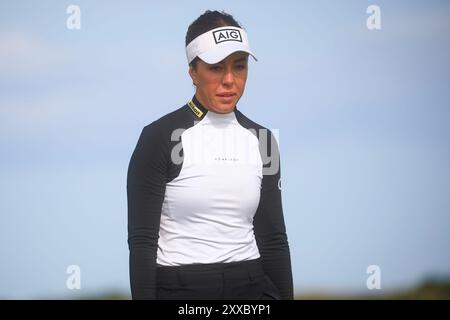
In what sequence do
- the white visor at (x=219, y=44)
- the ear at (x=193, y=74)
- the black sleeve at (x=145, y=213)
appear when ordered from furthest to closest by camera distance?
the ear at (x=193, y=74) → the white visor at (x=219, y=44) → the black sleeve at (x=145, y=213)

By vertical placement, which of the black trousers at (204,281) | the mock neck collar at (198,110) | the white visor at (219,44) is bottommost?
the black trousers at (204,281)

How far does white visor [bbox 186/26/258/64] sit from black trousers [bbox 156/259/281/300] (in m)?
0.71

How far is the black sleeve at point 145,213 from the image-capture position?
6.10 ft

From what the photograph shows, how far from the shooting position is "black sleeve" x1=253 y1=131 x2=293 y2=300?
212cm

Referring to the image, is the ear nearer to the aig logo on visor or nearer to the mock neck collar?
the mock neck collar

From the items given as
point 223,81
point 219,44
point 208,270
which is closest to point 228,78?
point 223,81

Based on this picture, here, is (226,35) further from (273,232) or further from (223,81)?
(273,232)

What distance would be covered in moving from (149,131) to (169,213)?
0.95ft

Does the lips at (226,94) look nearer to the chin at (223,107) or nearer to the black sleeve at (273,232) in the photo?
the chin at (223,107)

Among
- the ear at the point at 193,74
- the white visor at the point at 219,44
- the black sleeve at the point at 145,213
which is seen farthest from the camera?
the ear at the point at 193,74

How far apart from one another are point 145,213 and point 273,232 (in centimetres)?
53

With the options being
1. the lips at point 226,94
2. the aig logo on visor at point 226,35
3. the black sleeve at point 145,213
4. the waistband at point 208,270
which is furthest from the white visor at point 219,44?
the waistband at point 208,270

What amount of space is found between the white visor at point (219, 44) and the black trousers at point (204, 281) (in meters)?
0.71
